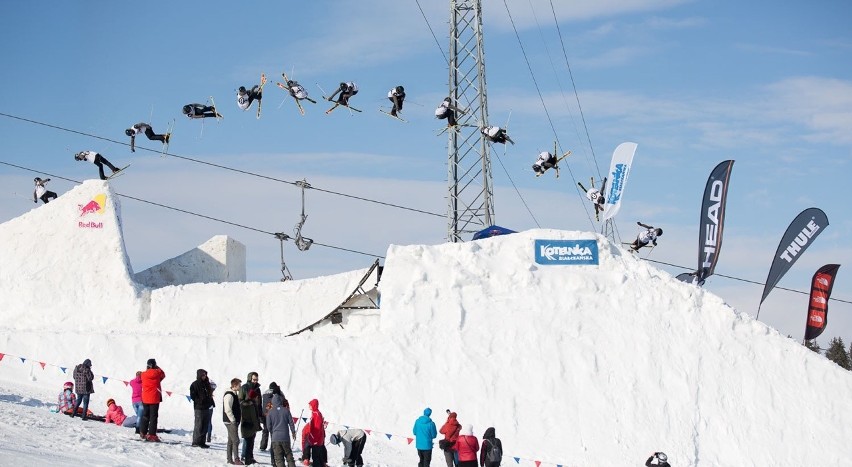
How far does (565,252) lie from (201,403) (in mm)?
12363

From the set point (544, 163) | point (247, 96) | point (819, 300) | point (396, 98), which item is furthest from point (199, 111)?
point (819, 300)

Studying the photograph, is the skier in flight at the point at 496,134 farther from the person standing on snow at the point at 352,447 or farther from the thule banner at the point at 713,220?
the person standing on snow at the point at 352,447

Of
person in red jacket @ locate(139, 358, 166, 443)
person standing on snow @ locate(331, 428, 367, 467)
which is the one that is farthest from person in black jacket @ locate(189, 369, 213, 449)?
person standing on snow @ locate(331, 428, 367, 467)

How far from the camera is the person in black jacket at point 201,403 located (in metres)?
16.3

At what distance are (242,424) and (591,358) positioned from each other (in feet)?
37.9

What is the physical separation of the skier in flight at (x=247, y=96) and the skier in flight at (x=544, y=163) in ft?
25.8

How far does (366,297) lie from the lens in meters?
27.8

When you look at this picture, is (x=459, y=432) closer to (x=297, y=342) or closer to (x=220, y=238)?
(x=297, y=342)

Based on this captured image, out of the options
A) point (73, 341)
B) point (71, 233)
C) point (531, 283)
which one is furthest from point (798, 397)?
point (71, 233)

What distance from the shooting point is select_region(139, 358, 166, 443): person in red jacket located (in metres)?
16.2

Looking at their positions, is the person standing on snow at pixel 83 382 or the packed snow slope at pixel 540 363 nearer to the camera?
the person standing on snow at pixel 83 382

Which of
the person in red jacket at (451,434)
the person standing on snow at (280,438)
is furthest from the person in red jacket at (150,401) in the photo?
the person in red jacket at (451,434)

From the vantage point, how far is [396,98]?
28922mm

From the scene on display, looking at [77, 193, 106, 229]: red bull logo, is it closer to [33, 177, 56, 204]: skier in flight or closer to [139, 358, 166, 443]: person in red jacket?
[33, 177, 56, 204]: skier in flight
